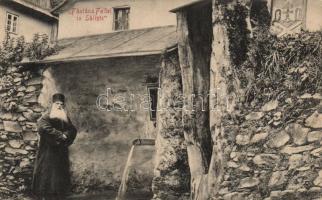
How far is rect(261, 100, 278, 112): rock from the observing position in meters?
7.28

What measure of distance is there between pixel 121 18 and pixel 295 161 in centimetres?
738

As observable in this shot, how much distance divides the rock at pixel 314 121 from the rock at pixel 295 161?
337 mm

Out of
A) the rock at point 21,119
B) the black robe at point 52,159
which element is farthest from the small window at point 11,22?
the black robe at point 52,159

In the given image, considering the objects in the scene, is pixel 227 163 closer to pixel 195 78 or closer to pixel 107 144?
pixel 195 78

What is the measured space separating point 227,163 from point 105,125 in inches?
136

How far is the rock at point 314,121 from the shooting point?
6.81 meters

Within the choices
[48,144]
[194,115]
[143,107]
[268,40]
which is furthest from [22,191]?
[268,40]

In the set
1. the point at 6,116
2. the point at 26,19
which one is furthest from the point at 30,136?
the point at 26,19

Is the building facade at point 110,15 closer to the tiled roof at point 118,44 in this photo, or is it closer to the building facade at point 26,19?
the tiled roof at point 118,44

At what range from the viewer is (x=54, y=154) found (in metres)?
9.42

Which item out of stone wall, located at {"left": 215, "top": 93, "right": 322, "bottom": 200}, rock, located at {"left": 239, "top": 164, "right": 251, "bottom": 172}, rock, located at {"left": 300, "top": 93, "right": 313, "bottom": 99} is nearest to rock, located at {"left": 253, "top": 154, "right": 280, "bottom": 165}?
stone wall, located at {"left": 215, "top": 93, "right": 322, "bottom": 200}

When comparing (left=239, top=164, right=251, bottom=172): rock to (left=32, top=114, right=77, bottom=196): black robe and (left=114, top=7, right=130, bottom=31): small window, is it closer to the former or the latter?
(left=32, top=114, right=77, bottom=196): black robe

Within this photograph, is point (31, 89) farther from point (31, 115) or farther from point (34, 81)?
point (31, 115)

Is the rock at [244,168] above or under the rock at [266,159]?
under
